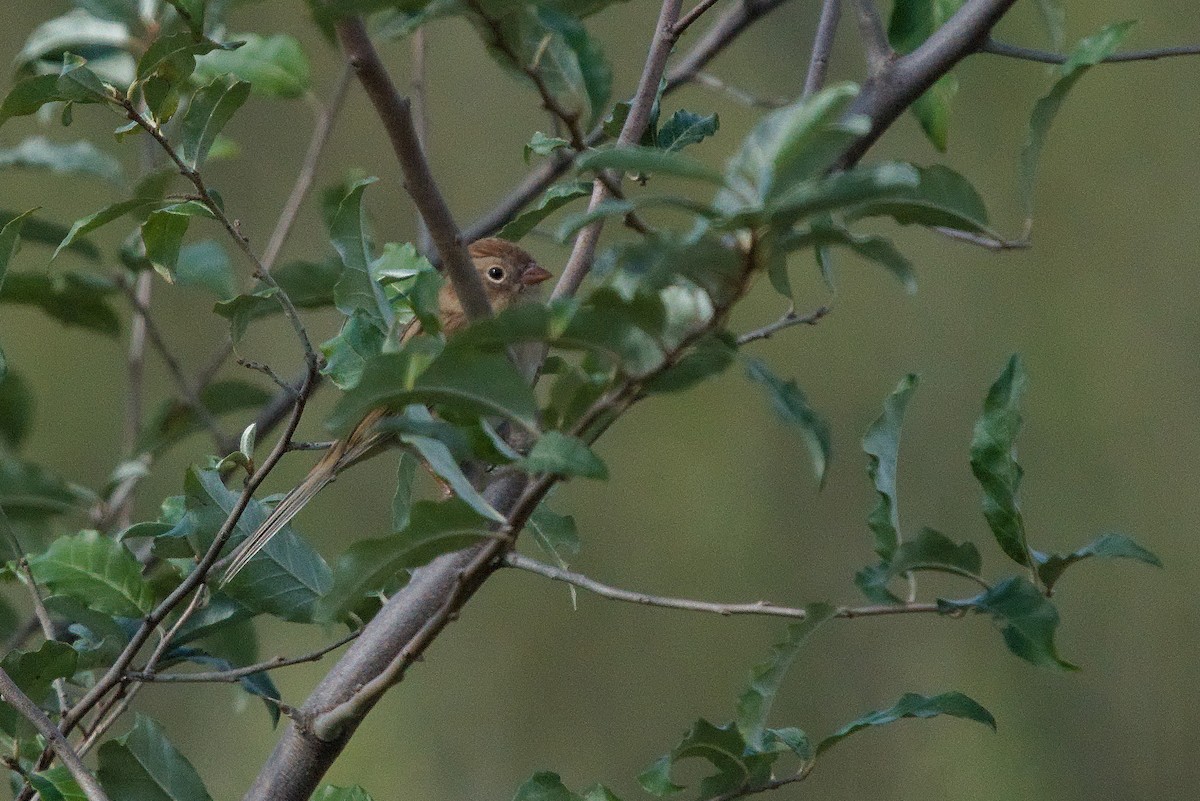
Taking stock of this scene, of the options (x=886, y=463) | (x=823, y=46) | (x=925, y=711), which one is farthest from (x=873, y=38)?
(x=925, y=711)

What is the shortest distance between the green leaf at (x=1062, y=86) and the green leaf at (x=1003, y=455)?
21cm

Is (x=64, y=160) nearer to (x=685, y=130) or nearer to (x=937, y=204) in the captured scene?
(x=685, y=130)

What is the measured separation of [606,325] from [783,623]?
132 inches

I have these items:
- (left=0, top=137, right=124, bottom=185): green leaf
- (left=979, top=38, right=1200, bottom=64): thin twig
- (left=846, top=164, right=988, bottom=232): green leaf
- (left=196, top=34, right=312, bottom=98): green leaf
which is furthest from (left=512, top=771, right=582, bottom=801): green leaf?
(left=0, top=137, right=124, bottom=185): green leaf

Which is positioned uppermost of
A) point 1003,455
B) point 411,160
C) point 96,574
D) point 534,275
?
point 411,160

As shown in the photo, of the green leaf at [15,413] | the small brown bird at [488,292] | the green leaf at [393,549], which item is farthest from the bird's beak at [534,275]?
the green leaf at [393,549]

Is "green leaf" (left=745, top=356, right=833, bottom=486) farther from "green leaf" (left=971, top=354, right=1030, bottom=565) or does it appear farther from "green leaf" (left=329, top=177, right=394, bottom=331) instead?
"green leaf" (left=329, top=177, right=394, bottom=331)

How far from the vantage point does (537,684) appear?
454 centimetres

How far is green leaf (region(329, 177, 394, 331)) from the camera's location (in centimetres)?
140

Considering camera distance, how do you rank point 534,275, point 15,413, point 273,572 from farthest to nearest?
point 534,275 < point 15,413 < point 273,572

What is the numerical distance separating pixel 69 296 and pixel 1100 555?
6.80ft

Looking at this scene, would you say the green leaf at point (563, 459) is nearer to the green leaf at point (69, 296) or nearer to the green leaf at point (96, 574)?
the green leaf at point (96, 574)

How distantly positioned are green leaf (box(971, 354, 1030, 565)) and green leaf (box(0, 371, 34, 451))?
6.82 feet

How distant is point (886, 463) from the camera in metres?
1.45
